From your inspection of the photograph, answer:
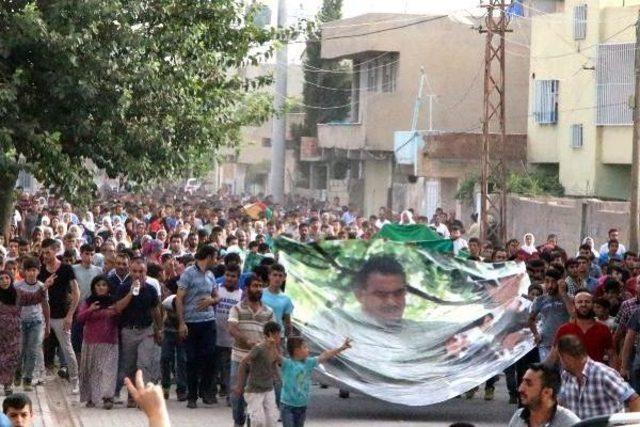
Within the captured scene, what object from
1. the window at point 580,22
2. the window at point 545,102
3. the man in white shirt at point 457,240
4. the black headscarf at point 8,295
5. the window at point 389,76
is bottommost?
the black headscarf at point 8,295

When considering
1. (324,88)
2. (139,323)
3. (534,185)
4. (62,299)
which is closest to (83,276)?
(62,299)

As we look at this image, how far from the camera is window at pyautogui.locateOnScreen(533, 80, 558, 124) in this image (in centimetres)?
4428

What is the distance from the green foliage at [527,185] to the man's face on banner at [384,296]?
2542 centimetres

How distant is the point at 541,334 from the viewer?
15.7 meters

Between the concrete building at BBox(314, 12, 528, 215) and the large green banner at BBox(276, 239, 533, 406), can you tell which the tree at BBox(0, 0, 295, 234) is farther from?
the concrete building at BBox(314, 12, 528, 215)

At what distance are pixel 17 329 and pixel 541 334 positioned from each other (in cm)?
548

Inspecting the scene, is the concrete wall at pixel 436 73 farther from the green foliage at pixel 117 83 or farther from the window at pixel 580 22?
the green foliage at pixel 117 83

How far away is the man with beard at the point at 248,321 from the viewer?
571 inches

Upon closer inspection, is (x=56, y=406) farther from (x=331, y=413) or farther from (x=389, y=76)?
(x=389, y=76)

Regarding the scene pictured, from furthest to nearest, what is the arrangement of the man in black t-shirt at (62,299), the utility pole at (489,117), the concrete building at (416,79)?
the concrete building at (416,79), the utility pole at (489,117), the man in black t-shirt at (62,299)

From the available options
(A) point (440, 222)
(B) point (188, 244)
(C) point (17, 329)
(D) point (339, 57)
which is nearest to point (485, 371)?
(C) point (17, 329)

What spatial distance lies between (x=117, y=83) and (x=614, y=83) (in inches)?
839

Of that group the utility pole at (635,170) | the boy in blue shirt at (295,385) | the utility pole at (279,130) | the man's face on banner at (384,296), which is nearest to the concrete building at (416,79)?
the utility pole at (279,130)

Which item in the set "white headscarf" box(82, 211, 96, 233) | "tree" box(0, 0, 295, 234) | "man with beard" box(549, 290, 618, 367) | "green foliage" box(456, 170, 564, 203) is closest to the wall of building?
"green foliage" box(456, 170, 564, 203)
